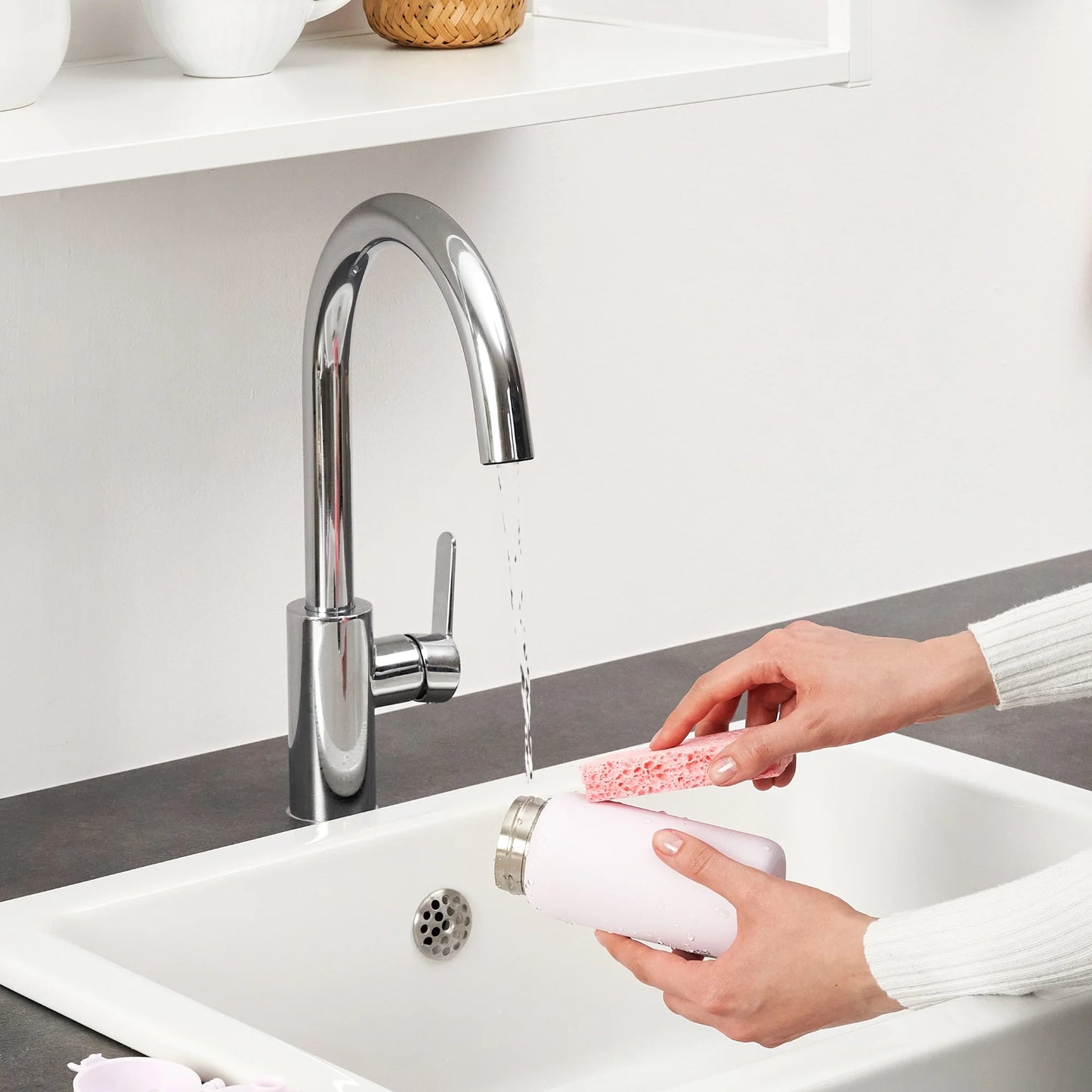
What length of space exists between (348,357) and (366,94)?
0.51 ft

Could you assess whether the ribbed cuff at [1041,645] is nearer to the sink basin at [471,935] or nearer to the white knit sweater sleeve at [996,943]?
the sink basin at [471,935]

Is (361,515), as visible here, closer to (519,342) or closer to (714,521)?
(519,342)

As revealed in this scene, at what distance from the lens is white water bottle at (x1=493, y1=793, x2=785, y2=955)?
872 millimetres

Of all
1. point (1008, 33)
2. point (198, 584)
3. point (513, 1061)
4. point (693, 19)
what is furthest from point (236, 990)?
point (1008, 33)

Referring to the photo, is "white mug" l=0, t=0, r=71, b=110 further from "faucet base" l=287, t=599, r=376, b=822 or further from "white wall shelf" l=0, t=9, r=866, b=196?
"faucet base" l=287, t=599, r=376, b=822

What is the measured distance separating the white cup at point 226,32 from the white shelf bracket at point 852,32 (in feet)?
1.02

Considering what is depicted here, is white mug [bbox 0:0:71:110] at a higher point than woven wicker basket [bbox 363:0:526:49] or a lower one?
lower

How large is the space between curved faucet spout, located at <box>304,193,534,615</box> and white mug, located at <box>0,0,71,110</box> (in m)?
0.18

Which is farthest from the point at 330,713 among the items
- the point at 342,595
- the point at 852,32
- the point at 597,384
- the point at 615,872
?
the point at 852,32

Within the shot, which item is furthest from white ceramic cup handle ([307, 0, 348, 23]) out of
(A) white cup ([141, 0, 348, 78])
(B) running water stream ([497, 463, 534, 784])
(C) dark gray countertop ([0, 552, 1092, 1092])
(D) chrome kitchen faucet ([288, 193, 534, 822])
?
(C) dark gray countertop ([0, 552, 1092, 1092])

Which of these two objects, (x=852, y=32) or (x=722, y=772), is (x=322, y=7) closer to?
(x=852, y=32)

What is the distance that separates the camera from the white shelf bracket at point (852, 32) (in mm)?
1046

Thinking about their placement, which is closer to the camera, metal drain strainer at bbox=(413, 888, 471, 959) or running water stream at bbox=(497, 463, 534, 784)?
metal drain strainer at bbox=(413, 888, 471, 959)

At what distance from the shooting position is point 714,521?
146cm
